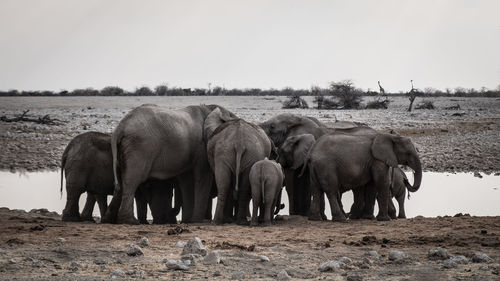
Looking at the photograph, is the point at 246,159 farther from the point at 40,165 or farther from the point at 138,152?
the point at 40,165

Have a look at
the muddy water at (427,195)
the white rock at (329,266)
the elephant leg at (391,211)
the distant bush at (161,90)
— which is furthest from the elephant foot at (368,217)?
the distant bush at (161,90)

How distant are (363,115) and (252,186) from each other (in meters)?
22.4

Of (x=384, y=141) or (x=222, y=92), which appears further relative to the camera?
(x=222, y=92)

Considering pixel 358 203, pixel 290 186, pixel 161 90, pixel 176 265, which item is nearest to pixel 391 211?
pixel 358 203

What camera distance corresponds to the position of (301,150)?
13531 millimetres

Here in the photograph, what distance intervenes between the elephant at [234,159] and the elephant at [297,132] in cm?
156

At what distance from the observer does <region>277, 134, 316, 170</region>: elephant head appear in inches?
532

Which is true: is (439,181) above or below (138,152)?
below

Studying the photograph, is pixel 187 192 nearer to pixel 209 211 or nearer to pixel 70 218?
pixel 209 211

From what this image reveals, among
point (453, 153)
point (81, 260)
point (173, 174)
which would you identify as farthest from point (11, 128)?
point (81, 260)

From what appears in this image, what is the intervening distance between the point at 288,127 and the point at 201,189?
257 cm

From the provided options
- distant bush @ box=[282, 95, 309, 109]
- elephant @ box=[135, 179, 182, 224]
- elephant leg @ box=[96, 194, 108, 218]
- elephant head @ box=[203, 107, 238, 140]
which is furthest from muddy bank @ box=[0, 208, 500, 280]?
distant bush @ box=[282, 95, 309, 109]

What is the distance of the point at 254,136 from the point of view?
41.1 ft

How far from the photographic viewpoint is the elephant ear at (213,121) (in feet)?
42.9
